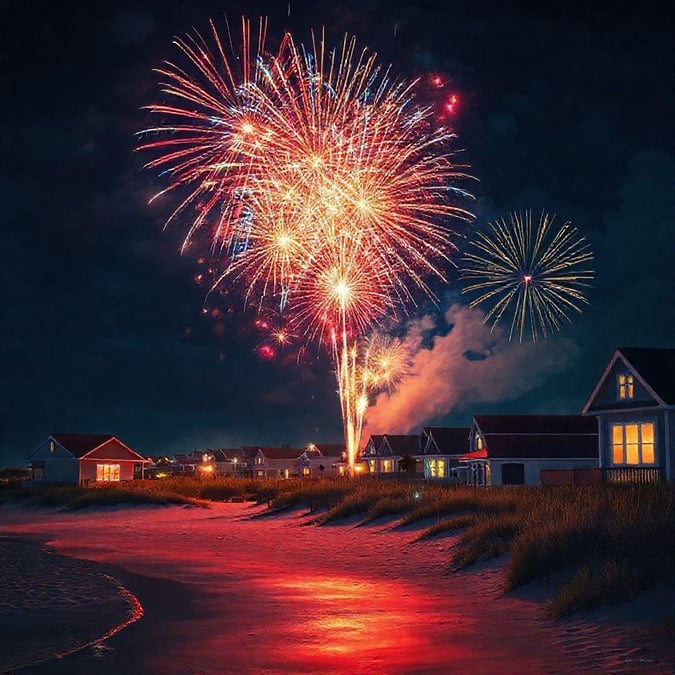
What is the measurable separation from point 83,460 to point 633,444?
168 ft

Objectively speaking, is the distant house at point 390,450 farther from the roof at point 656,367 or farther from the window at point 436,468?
the roof at point 656,367

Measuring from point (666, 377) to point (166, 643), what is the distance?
25.5 metres

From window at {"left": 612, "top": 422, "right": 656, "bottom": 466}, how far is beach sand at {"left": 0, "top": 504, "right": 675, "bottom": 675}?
41.4ft

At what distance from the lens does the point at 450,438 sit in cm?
6969

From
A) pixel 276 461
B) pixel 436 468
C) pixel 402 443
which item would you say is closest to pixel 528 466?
pixel 436 468

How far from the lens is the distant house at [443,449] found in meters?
68.3

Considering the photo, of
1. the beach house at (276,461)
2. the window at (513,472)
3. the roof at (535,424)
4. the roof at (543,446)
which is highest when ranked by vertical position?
the roof at (535,424)

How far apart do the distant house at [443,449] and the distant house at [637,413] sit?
108ft

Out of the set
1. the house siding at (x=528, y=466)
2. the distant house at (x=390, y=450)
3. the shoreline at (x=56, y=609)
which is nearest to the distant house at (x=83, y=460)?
the distant house at (x=390, y=450)

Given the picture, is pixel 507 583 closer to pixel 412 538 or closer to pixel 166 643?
pixel 166 643

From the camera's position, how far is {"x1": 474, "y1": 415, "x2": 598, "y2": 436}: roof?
5356cm

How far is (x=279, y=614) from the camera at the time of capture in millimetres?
Answer: 13711

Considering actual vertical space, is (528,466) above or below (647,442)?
below

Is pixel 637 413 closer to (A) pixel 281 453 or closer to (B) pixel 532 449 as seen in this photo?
(B) pixel 532 449
